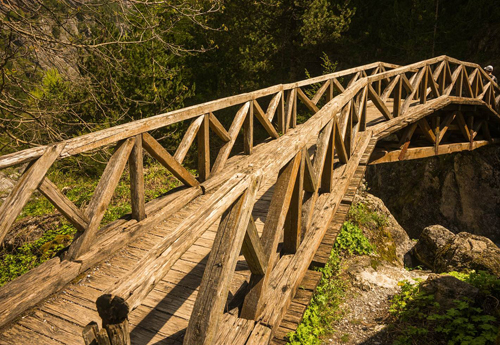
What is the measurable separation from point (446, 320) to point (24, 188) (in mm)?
4715

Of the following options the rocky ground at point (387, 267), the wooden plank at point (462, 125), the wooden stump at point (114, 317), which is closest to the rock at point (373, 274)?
the rocky ground at point (387, 267)

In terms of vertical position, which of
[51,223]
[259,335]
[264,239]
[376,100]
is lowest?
[51,223]

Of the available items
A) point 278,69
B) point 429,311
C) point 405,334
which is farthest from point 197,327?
point 278,69

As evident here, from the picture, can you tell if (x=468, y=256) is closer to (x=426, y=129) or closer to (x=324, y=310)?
(x=324, y=310)

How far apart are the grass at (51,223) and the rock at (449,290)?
5367 mm

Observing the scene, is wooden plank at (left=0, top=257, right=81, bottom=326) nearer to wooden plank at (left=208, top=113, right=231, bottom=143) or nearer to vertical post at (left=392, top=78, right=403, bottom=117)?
wooden plank at (left=208, top=113, right=231, bottom=143)

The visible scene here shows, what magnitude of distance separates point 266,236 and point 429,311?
343 centimetres

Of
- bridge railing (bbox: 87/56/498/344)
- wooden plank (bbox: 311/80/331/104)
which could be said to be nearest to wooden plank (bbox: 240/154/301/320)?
bridge railing (bbox: 87/56/498/344)

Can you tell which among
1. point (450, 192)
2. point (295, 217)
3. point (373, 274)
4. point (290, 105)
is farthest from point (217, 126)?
point (450, 192)

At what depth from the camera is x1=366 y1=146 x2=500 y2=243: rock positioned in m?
12.4

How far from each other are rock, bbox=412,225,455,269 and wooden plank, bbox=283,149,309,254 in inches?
224

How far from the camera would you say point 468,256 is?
6082 millimetres

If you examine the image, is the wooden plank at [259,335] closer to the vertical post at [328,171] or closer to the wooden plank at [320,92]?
the vertical post at [328,171]

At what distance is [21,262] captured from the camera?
5.75 meters
